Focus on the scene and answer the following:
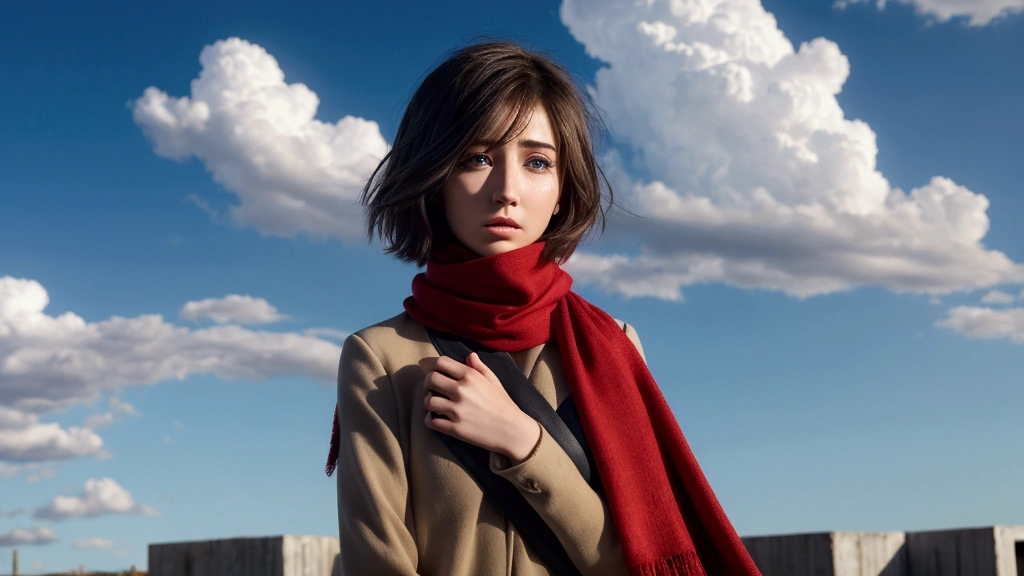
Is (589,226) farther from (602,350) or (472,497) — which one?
(472,497)

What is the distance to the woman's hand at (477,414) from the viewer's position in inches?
80.7

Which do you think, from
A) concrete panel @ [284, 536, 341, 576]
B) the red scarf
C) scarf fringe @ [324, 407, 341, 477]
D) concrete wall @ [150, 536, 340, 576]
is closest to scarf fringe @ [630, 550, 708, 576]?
the red scarf

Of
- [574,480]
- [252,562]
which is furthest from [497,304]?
[252,562]

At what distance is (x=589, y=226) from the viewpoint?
2.49 m

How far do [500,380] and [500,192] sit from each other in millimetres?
445

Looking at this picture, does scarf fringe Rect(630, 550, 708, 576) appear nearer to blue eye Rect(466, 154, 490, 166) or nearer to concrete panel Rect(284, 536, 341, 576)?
blue eye Rect(466, 154, 490, 166)

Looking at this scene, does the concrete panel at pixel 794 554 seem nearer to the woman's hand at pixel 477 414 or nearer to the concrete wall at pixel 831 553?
the concrete wall at pixel 831 553

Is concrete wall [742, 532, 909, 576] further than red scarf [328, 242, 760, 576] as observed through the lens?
Yes

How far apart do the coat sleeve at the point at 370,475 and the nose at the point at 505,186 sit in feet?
1.54

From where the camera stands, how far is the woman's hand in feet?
6.72

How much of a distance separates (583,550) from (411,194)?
92 centimetres

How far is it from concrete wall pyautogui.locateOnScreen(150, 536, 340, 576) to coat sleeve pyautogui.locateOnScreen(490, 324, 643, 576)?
3.07 m

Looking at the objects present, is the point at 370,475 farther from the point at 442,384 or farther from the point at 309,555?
the point at 309,555

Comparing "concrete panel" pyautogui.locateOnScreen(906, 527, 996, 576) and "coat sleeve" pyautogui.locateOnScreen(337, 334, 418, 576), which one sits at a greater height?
"coat sleeve" pyautogui.locateOnScreen(337, 334, 418, 576)
